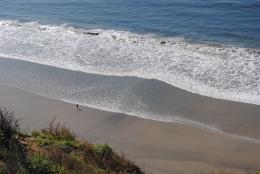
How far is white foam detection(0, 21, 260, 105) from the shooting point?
17000 millimetres

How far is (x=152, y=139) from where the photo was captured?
44.8 feet

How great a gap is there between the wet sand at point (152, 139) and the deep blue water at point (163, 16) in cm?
798

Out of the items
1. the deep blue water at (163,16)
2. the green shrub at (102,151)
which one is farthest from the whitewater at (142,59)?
the green shrub at (102,151)

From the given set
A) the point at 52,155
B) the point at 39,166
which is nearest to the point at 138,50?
the point at 52,155

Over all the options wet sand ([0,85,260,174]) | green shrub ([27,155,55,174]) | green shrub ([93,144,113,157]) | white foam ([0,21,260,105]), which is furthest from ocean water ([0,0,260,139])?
green shrub ([27,155,55,174])

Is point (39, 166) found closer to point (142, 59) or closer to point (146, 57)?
point (142, 59)

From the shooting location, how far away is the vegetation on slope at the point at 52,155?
8.97 m

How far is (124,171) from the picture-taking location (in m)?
10.3

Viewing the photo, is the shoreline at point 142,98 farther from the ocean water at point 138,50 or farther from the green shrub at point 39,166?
the green shrub at point 39,166

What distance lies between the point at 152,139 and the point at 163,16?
12.6 metres

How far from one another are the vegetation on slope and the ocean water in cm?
428

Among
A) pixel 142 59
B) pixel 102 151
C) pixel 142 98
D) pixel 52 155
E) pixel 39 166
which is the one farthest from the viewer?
pixel 142 59

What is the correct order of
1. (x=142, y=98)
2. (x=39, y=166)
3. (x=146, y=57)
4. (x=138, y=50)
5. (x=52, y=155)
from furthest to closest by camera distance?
1. (x=138, y=50)
2. (x=146, y=57)
3. (x=142, y=98)
4. (x=52, y=155)
5. (x=39, y=166)

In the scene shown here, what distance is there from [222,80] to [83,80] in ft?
16.3
